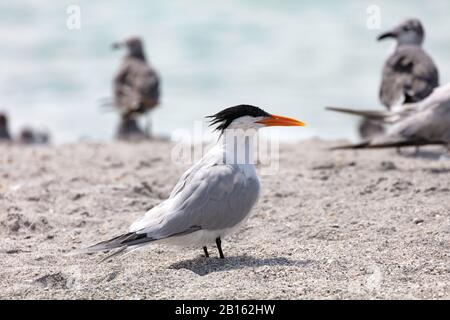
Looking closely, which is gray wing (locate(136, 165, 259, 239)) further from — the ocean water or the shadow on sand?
the ocean water

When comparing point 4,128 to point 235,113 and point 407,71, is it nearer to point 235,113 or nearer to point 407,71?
point 407,71

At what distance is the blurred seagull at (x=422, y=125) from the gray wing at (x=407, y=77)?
0.58 meters

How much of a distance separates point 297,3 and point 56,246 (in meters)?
22.2

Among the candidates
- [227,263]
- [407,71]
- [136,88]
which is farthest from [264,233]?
[136,88]

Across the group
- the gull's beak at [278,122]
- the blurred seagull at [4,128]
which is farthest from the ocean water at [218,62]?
the gull's beak at [278,122]

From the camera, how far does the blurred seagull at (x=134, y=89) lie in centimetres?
1203

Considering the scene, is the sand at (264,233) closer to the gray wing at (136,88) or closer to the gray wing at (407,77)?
the gray wing at (407,77)

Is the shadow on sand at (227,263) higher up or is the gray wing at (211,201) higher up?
the gray wing at (211,201)

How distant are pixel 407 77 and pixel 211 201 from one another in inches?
181

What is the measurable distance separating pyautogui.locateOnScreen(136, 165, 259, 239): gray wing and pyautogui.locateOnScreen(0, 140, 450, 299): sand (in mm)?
241

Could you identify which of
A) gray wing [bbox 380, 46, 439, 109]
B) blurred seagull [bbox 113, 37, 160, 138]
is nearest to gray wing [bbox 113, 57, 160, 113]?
blurred seagull [bbox 113, 37, 160, 138]

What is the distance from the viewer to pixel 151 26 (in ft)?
80.2
